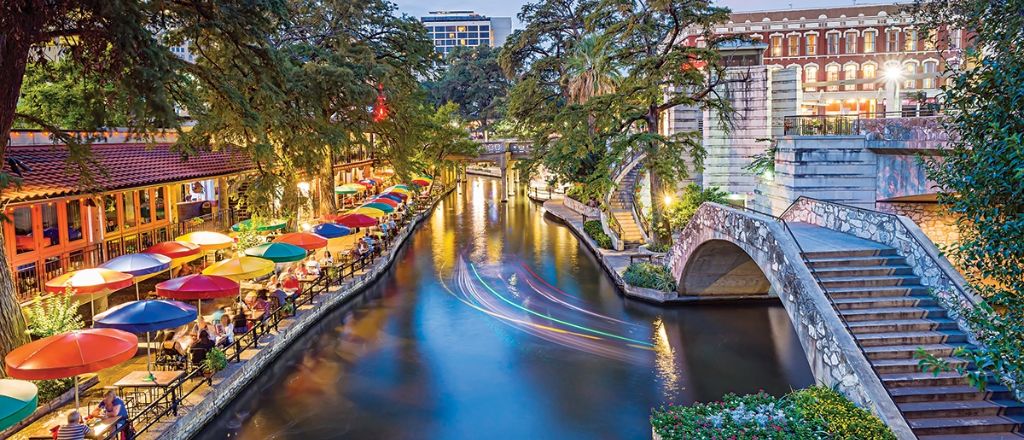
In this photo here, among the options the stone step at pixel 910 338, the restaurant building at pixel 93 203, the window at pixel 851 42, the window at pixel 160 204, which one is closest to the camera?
A: the stone step at pixel 910 338

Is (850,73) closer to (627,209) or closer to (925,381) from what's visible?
Result: (627,209)

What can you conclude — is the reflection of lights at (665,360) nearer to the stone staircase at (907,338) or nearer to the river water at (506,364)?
the river water at (506,364)

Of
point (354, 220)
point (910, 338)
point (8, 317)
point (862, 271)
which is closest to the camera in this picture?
point (910, 338)

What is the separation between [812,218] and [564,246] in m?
21.2

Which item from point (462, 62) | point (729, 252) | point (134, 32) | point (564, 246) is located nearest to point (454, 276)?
point (564, 246)

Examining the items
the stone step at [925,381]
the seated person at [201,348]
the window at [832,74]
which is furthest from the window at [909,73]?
the seated person at [201,348]

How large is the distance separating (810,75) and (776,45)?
4.26 meters

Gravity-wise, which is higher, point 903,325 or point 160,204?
point 160,204

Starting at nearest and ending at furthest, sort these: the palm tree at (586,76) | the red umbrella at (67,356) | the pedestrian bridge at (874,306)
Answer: the red umbrella at (67,356), the pedestrian bridge at (874,306), the palm tree at (586,76)

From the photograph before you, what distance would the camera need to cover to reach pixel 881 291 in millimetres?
14992

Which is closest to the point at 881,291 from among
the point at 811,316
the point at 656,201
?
the point at 811,316

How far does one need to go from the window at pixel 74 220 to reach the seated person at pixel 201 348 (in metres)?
8.93

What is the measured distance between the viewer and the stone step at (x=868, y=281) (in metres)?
15.2

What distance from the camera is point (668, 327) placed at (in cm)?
2242
